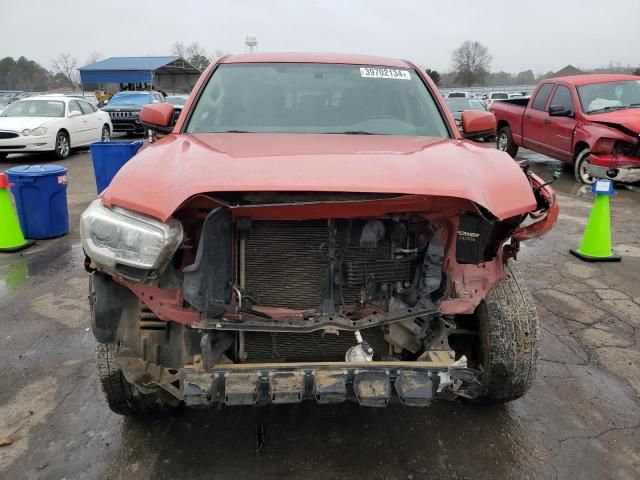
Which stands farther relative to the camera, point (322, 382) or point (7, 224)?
point (7, 224)

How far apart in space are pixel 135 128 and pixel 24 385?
678 inches

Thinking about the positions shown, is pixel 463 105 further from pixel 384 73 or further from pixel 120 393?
pixel 120 393

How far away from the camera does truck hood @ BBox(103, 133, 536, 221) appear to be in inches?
77.9

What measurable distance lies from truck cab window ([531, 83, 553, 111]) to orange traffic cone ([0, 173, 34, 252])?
9703 millimetres

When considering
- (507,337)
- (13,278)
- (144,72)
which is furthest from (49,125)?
(144,72)

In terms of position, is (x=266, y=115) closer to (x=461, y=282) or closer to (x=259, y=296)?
(x=259, y=296)

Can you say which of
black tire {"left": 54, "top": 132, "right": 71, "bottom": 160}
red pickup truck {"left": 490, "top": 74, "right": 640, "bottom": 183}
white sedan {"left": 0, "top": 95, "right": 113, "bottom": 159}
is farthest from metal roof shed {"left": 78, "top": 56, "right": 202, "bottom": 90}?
red pickup truck {"left": 490, "top": 74, "right": 640, "bottom": 183}

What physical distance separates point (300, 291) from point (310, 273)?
0.31 feet

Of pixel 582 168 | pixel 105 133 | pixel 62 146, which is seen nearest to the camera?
pixel 582 168

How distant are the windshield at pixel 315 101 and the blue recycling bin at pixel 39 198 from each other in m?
3.50

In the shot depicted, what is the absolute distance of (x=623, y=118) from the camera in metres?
8.62

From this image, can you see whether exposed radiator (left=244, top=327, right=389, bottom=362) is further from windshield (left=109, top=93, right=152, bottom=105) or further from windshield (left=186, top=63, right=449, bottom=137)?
windshield (left=109, top=93, right=152, bottom=105)

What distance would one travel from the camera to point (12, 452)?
8.59 ft


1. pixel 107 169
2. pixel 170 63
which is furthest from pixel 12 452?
pixel 170 63
